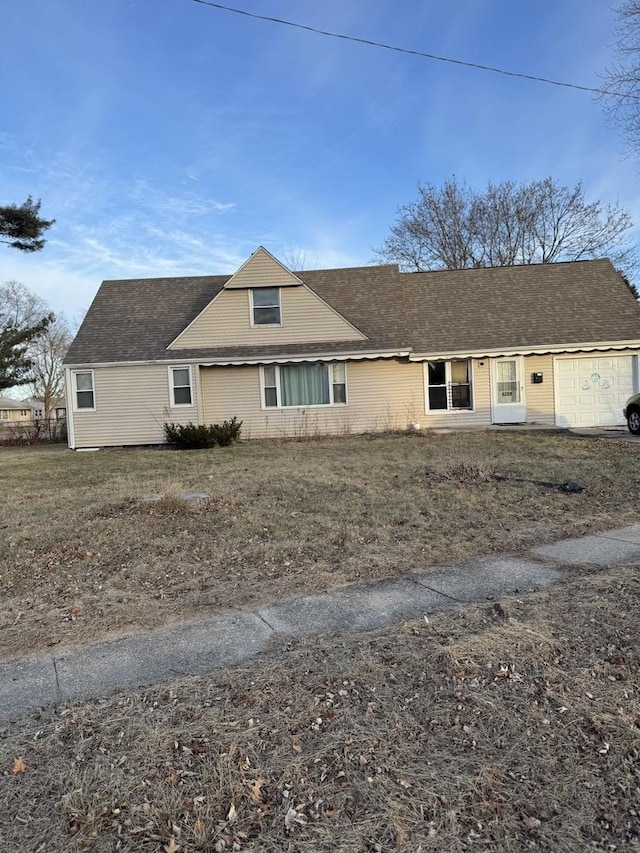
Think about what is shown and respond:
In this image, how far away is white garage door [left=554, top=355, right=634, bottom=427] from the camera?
17.2 metres

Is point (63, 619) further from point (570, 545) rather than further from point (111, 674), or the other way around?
point (570, 545)

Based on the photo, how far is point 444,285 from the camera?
65.6 feet

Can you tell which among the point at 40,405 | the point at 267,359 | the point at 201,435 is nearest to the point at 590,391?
the point at 267,359

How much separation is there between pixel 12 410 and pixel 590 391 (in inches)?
2816

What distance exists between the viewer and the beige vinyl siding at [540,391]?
1728 centimetres

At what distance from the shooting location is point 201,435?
15.4 m

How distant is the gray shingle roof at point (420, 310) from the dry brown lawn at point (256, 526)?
22.0 ft

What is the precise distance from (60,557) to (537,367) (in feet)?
50.2

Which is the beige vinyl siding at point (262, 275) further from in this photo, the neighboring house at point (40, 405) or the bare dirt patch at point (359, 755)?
the neighboring house at point (40, 405)

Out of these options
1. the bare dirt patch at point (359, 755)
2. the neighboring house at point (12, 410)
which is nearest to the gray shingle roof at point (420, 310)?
the bare dirt patch at point (359, 755)

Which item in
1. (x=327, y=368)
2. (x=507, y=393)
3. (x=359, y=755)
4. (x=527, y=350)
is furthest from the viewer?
(x=507, y=393)

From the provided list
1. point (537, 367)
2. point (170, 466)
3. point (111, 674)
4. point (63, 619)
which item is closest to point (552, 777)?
point (111, 674)

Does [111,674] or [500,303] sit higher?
[500,303]

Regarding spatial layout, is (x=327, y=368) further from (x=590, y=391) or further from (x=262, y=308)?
(x=590, y=391)
